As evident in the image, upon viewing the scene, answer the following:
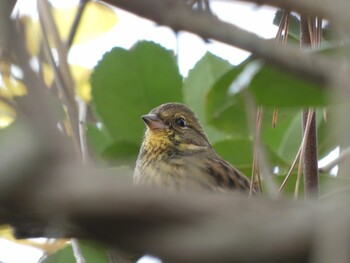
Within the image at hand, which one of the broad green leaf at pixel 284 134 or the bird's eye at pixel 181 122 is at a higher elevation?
the bird's eye at pixel 181 122

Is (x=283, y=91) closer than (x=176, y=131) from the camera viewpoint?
Yes

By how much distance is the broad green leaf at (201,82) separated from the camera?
11.9ft

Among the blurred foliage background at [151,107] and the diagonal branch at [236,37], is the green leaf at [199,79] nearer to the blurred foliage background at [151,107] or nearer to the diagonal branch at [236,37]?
the blurred foliage background at [151,107]

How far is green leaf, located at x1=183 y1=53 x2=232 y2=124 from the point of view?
362 centimetres

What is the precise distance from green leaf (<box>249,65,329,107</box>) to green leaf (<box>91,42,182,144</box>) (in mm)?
1296

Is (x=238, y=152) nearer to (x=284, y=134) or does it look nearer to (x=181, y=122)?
(x=284, y=134)

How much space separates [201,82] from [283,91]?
5.21ft

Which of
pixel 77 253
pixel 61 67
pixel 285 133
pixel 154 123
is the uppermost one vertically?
pixel 154 123

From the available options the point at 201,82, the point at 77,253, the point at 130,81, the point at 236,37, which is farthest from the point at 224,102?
the point at 201,82

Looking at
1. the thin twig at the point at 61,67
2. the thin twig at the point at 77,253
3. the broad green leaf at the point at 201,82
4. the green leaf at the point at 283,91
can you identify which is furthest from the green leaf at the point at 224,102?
the broad green leaf at the point at 201,82

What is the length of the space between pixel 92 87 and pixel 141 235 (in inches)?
94.5

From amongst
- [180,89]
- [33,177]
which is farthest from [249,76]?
[180,89]

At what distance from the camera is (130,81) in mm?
3342

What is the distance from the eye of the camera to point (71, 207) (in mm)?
950
